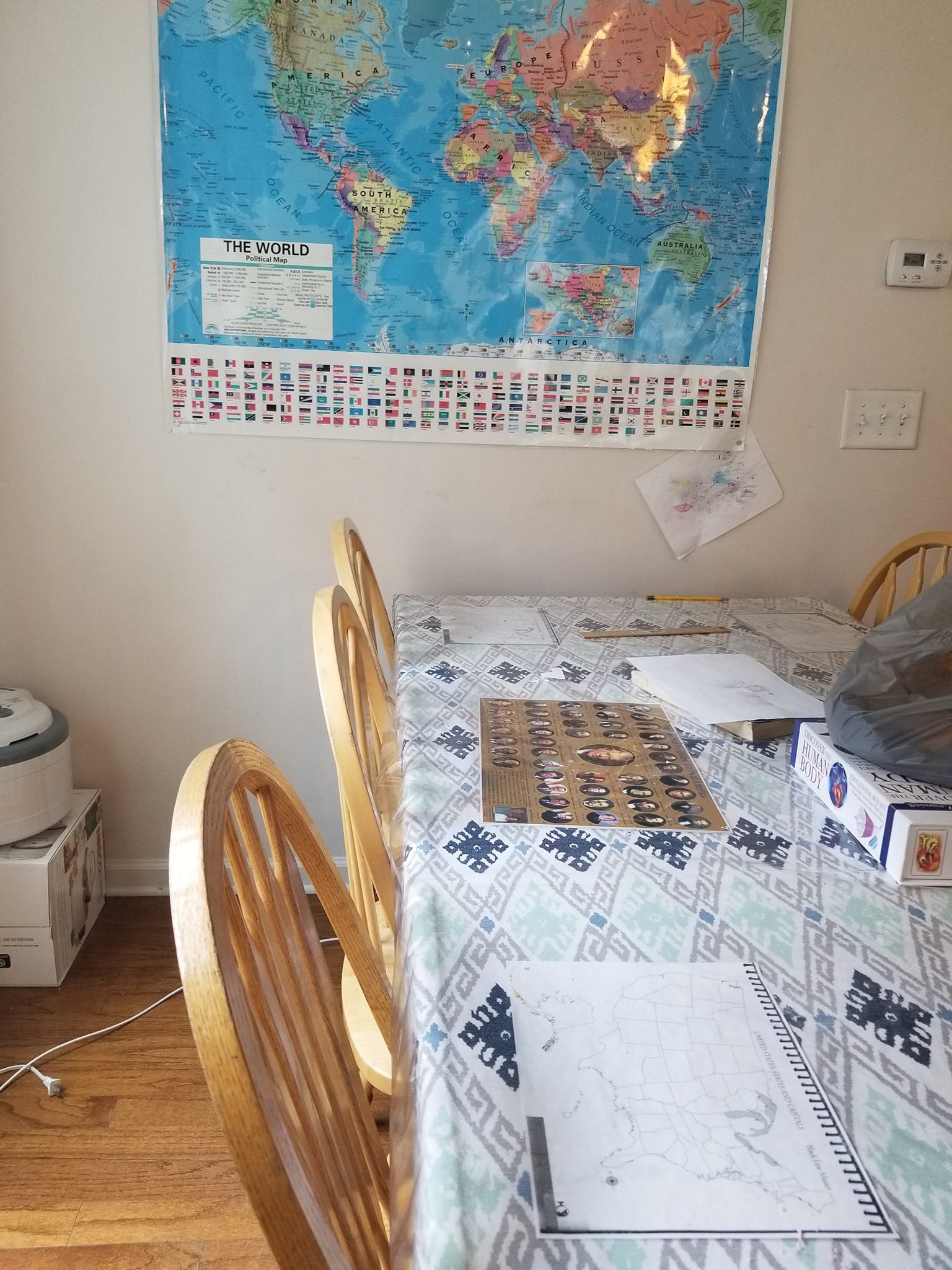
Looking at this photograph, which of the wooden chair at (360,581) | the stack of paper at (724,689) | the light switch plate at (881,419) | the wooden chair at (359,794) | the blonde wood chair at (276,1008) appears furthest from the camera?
the light switch plate at (881,419)

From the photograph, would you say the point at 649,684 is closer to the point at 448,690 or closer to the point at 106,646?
the point at 448,690

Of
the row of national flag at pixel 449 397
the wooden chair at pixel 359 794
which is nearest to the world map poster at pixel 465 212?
the row of national flag at pixel 449 397

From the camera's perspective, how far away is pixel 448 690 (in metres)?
1.35

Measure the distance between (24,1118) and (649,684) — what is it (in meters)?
1.20

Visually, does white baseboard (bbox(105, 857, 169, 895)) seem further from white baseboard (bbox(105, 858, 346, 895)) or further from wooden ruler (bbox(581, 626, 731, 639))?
wooden ruler (bbox(581, 626, 731, 639))

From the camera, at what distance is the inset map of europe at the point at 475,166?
179 cm

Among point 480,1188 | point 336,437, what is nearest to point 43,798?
point 336,437

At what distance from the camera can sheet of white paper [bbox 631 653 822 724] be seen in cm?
127

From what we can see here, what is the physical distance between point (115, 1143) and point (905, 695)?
132cm

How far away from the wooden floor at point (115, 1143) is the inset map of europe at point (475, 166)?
1.29m

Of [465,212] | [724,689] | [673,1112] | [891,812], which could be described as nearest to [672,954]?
[673,1112]

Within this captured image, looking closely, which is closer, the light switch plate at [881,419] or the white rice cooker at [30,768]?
the white rice cooker at [30,768]

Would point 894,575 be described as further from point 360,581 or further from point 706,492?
point 360,581

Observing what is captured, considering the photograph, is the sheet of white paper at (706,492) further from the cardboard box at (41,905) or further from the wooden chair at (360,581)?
the cardboard box at (41,905)
